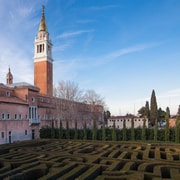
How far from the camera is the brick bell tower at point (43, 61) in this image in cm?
5331

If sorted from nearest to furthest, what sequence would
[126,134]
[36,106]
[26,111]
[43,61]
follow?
[126,134] → [26,111] → [36,106] → [43,61]

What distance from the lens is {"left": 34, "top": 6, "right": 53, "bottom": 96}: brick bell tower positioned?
53.3m

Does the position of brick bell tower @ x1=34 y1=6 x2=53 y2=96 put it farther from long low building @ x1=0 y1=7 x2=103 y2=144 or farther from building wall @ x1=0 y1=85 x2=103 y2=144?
building wall @ x1=0 y1=85 x2=103 y2=144

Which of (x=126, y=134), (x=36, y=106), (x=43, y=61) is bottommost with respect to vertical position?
(x=126, y=134)

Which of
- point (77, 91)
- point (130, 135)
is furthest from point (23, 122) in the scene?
point (130, 135)

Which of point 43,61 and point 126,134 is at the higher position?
point 43,61

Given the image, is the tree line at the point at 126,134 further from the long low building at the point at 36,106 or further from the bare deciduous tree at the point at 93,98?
the bare deciduous tree at the point at 93,98

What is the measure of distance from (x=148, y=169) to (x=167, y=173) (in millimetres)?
999

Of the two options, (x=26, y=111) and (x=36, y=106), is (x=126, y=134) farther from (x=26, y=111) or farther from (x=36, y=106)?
(x=36, y=106)

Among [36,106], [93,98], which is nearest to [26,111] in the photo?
[36,106]

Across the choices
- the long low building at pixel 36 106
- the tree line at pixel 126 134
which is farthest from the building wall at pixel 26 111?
the tree line at pixel 126 134

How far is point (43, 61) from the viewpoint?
53.8 meters

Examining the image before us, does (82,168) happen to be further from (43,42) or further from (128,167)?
(43,42)

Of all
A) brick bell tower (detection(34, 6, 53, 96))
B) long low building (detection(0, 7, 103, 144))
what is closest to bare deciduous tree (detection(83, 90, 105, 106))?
long low building (detection(0, 7, 103, 144))
